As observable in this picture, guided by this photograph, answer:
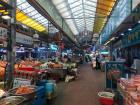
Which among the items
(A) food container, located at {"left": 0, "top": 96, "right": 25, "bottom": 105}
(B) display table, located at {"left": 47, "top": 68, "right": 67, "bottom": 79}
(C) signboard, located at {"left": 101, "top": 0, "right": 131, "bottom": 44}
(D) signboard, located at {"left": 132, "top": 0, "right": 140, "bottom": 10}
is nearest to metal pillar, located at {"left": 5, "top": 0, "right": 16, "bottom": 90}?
(A) food container, located at {"left": 0, "top": 96, "right": 25, "bottom": 105}

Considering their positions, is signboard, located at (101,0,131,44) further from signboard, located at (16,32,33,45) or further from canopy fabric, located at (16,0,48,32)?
signboard, located at (16,32,33,45)

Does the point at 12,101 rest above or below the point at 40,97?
above

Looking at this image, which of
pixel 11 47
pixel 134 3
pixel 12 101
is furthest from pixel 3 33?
pixel 134 3

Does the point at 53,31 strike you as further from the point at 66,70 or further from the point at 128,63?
the point at 128,63

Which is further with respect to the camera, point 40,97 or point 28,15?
point 28,15

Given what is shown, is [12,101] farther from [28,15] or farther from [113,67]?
[28,15]

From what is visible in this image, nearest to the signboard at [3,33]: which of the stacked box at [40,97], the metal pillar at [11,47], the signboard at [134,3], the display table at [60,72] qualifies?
the metal pillar at [11,47]

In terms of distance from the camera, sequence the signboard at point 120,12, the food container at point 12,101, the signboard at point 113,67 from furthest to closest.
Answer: the signboard at point 113,67, the signboard at point 120,12, the food container at point 12,101

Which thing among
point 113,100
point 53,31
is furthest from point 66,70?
point 113,100

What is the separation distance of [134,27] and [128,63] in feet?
10.2

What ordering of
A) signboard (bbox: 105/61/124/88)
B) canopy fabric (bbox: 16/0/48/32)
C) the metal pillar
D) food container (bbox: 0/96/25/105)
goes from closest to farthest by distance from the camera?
1. food container (bbox: 0/96/25/105)
2. the metal pillar
3. signboard (bbox: 105/61/124/88)
4. canopy fabric (bbox: 16/0/48/32)

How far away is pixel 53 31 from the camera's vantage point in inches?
667

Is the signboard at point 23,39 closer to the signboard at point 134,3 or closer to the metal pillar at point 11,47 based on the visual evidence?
the metal pillar at point 11,47

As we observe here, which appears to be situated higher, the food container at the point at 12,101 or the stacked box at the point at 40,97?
the food container at the point at 12,101
